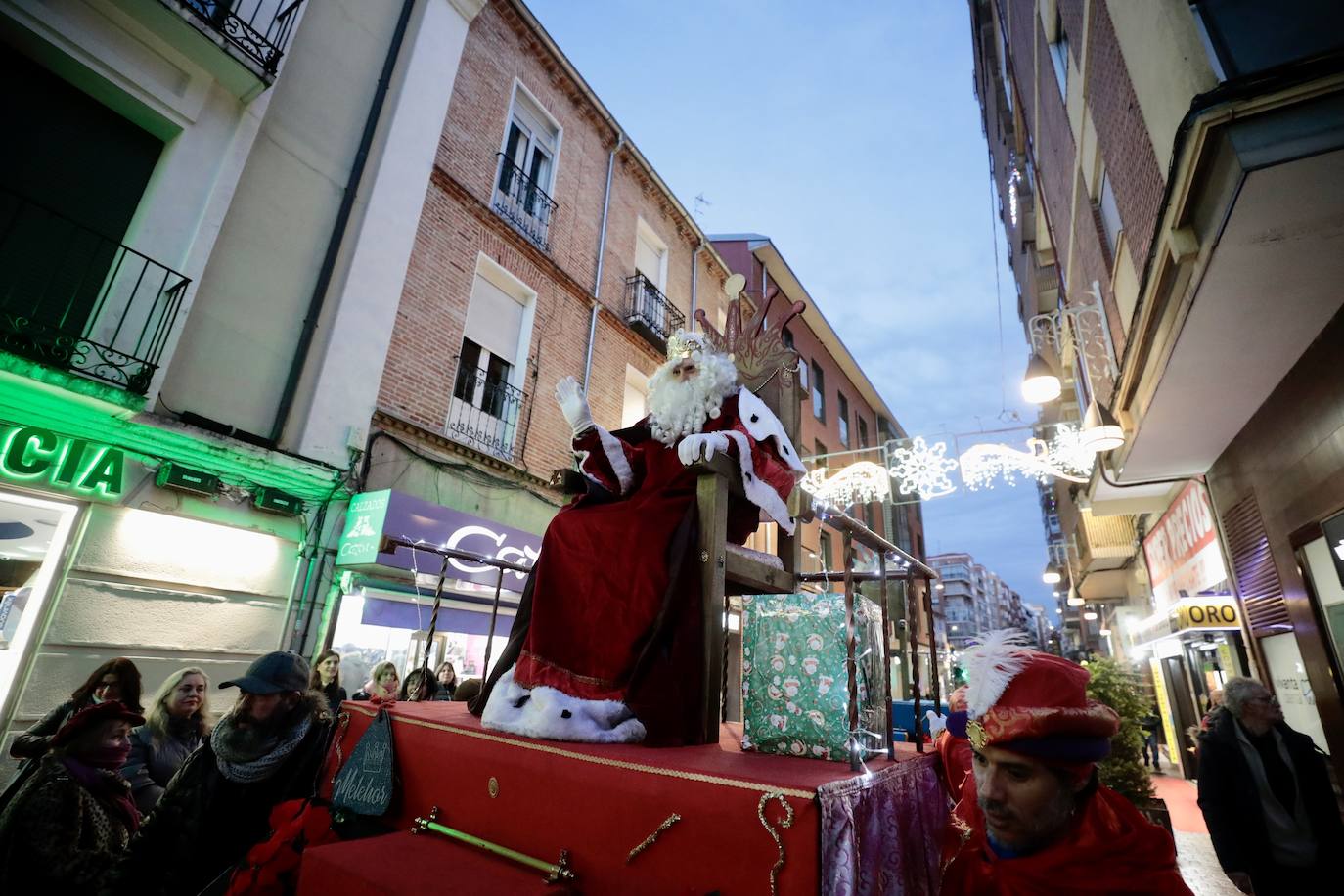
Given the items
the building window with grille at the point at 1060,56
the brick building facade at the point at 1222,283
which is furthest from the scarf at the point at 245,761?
the building window with grille at the point at 1060,56

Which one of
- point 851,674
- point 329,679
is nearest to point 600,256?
point 329,679

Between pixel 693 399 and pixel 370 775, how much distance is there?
84.4 inches

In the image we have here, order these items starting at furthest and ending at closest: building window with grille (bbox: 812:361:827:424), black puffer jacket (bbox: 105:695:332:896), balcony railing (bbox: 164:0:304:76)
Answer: building window with grille (bbox: 812:361:827:424) < balcony railing (bbox: 164:0:304:76) < black puffer jacket (bbox: 105:695:332:896)

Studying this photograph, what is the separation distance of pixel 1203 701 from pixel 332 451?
470 inches

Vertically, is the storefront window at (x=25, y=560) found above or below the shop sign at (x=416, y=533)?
below

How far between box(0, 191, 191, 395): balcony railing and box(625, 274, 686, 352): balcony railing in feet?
22.0

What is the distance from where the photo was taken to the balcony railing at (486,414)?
791cm

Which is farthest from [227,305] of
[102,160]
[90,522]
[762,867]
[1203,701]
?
[1203,701]

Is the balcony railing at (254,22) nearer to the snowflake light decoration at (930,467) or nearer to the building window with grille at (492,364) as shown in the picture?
the building window with grille at (492,364)

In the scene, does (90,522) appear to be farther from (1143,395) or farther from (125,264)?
(1143,395)

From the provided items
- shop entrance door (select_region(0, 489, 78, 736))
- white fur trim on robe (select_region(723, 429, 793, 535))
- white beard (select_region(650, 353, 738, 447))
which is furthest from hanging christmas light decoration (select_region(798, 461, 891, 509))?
shop entrance door (select_region(0, 489, 78, 736))

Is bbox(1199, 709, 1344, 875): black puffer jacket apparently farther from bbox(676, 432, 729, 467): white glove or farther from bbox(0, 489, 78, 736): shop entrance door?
bbox(0, 489, 78, 736): shop entrance door

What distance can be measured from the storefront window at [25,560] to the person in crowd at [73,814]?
3459 millimetres

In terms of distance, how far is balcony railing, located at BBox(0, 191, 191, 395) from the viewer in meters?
4.58
